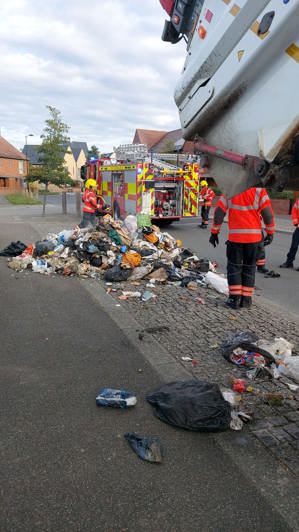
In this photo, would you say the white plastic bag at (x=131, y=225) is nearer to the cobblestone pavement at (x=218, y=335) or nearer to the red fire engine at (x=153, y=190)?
the cobblestone pavement at (x=218, y=335)

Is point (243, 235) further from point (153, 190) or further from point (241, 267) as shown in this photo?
point (153, 190)

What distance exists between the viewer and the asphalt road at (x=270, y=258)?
21.0 feet

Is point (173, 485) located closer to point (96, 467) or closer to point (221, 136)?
point (96, 467)

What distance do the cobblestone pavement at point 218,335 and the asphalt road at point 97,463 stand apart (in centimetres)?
40

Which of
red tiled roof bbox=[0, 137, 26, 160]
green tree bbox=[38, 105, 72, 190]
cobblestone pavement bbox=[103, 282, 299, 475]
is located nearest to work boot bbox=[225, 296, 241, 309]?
cobblestone pavement bbox=[103, 282, 299, 475]

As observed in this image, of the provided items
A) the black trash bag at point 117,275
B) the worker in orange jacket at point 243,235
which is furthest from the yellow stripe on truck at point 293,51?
the black trash bag at point 117,275

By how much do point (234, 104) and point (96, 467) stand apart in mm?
2177

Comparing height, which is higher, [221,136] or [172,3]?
[172,3]

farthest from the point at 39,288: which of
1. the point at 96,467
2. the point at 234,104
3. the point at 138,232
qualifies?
the point at 234,104

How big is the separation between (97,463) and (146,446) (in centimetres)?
31

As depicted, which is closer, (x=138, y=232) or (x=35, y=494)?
(x=35, y=494)

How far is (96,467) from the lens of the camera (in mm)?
2414

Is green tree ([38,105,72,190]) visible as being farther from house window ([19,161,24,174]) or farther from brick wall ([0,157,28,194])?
house window ([19,161,24,174])

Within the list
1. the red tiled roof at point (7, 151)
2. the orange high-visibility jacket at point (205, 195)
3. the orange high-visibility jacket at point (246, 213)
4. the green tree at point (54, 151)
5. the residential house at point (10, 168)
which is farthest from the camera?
the red tiled roof at point (7, 151)
